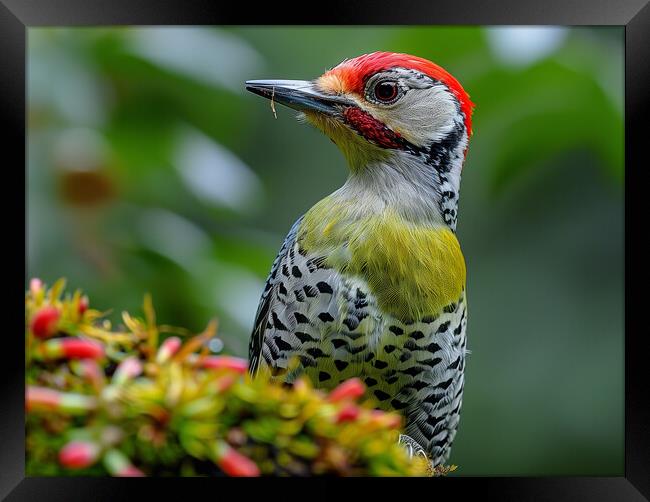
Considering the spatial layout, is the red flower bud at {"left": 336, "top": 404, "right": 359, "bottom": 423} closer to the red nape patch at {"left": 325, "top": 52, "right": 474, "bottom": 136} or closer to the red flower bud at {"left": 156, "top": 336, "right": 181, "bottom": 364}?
the red flower bud at {"left": 156, "top": 336, "right": 181, "bottom": 364}

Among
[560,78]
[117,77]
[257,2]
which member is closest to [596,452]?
[560,78]

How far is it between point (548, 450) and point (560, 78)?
3.24ft

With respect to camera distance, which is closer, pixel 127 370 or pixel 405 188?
pixel 127 370

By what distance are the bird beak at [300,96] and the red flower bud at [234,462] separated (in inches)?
32.5

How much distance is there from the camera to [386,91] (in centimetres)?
185

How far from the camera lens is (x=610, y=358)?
2123mm

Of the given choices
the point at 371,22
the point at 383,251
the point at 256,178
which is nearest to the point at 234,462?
the point at 383,251

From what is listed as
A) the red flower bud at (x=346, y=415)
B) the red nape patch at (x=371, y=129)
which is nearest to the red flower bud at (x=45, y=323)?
the red flower bud at (x=346, y=415)

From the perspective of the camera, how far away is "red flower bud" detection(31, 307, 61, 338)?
1.22m

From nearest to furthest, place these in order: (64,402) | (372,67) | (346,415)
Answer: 1. (64,402)
2. (346,415)
3. (372,67)

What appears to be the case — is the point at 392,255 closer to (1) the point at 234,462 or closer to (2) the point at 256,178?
(2) the point at 256,178

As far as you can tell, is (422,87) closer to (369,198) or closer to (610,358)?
(369,198)

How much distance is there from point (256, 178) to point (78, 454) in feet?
4.28

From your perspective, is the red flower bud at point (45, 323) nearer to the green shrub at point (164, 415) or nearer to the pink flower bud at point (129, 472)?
the green shrub at point (164, 415)
